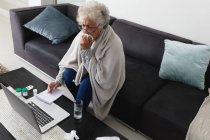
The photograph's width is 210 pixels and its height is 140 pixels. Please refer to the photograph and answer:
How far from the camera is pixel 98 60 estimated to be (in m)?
1.79

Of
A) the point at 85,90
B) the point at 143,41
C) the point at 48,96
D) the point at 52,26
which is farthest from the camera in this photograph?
the point at 52,26

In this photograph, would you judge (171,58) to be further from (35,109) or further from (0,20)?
(0,20)

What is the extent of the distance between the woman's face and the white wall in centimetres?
96

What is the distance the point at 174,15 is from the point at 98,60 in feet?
3.45

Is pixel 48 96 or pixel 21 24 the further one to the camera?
pixel 21 24

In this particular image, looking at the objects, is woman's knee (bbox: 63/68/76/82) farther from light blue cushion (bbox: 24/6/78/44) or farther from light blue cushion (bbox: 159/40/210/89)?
light blue cushion (bbox: 159/40/210/89)

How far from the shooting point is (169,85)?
203 cm

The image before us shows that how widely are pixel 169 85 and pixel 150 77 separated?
0.62ft

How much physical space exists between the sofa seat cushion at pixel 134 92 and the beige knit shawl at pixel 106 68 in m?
0.08

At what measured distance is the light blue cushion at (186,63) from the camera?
1.94 meters

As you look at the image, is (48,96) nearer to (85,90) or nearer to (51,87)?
(51,87)

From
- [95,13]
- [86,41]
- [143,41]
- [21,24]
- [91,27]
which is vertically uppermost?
[95,13]

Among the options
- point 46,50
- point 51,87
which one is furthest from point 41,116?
point 46,50

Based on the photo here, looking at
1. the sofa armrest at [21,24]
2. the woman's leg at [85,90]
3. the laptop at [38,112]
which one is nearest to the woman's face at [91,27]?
the woman's leg at [85,90]
